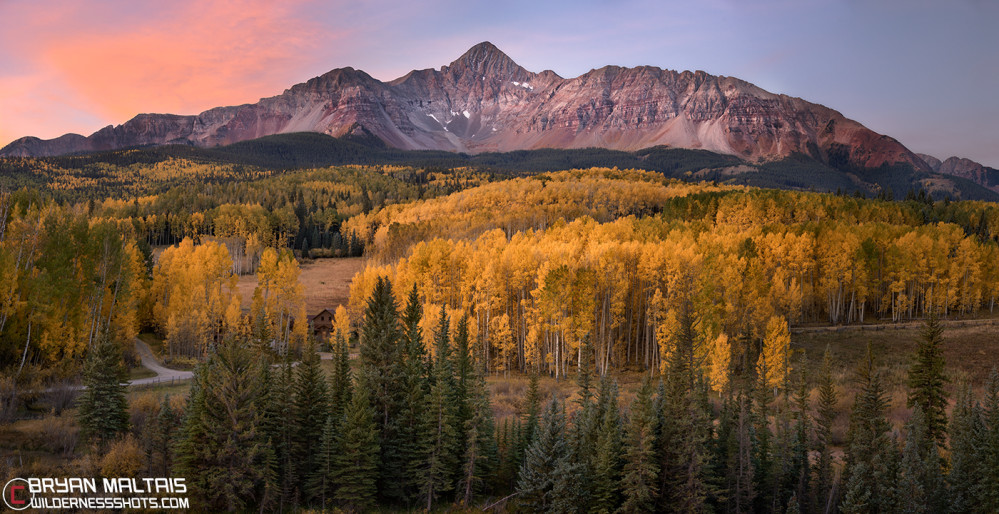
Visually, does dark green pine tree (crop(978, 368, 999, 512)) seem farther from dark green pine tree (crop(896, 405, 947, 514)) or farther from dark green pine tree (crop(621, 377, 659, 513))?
dark green pine tree (crop(621, 377, 659, 513))

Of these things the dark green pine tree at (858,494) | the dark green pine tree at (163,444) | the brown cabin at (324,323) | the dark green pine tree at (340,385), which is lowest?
the brown cabin at (324,323)

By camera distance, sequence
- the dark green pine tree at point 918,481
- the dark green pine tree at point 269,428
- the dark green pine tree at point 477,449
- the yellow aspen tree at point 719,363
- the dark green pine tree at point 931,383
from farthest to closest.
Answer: the yellow aspen tree at point 719,363, the dark green pine tree at point 931,383, the dark green pine tree at point 477,449, the dark green pine tree at point 269,428, the dark green pine tree at point 918,481

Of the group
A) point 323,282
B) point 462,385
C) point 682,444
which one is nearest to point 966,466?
point 682,444

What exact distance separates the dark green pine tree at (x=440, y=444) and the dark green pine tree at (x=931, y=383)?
31.7m

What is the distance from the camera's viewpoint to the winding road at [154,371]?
168 ft

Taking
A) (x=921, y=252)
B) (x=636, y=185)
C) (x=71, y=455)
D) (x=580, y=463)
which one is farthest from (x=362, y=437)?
(x=636, y=185)

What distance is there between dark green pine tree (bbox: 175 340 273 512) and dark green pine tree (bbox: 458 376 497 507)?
1042 cm

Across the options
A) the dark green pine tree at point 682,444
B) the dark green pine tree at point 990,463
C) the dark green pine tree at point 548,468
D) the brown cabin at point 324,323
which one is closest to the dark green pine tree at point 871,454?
the dark green pine tree at point 990,463

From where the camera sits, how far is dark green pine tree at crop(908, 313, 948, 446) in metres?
39.8

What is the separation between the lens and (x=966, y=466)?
32875mm

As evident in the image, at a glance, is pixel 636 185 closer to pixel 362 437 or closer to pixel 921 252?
pixel 921 252

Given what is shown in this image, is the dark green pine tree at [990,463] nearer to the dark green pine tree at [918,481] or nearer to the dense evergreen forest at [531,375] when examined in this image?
the dense evergreen forest at [531,375]

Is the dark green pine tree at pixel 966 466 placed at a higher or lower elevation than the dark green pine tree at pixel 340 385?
lower

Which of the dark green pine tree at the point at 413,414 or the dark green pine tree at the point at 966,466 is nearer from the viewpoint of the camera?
the dark green pine tree at the point at 966,466
